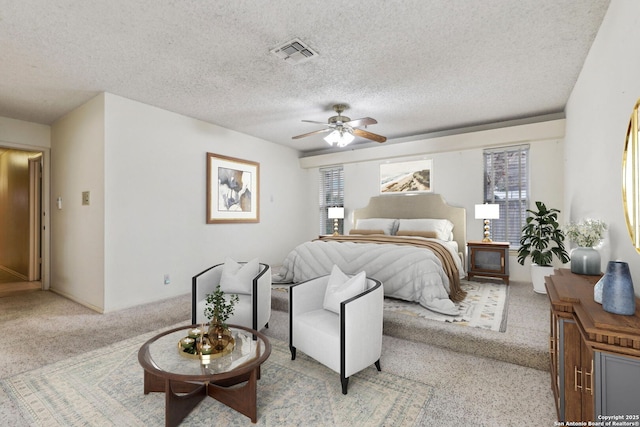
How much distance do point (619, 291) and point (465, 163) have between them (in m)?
4.29

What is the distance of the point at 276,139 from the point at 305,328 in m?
4.38

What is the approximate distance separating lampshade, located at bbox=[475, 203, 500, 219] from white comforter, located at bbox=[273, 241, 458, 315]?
172 centimetres

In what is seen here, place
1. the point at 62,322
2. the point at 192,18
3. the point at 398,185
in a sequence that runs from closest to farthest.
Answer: the point at 192,18 < the point at 62,322 < the point at 398,185

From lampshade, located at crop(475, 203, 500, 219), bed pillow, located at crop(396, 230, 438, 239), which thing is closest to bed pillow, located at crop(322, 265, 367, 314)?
bed pillow, located at crop(396, 230, 438, 239)

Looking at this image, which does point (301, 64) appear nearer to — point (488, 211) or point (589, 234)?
point (589, 234)

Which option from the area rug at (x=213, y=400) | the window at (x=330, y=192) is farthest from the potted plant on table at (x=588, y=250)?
the window at (x=330, y=192)

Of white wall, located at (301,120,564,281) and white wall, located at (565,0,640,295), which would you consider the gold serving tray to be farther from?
white wall, located at (301,120,564,281)

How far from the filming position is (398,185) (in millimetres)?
6000

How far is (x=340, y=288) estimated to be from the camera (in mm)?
2471

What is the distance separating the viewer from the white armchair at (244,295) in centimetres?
283

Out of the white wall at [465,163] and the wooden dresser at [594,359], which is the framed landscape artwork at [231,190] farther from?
the wooden dresser at [594,359]

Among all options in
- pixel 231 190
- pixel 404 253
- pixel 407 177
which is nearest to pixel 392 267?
pixel 404 253

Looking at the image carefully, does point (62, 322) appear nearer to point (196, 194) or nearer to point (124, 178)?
point (124, 178)

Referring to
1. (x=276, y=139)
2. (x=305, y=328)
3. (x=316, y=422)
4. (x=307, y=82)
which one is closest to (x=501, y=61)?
(x=307, y=82)
